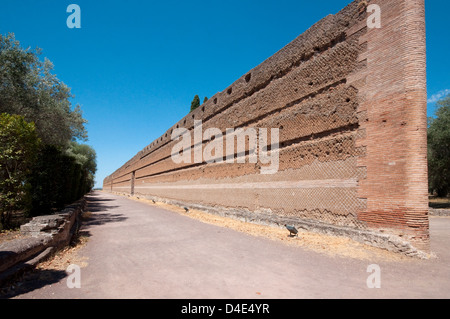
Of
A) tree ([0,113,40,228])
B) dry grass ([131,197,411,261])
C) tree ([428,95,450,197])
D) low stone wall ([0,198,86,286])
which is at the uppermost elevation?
tree ([428,95,450,197])

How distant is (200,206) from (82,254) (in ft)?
31.2

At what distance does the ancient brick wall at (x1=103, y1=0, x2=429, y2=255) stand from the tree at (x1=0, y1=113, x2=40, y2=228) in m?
7.47

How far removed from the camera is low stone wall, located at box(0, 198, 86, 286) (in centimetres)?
347

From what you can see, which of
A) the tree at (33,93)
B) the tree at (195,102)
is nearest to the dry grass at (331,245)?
the tree at (33,93)

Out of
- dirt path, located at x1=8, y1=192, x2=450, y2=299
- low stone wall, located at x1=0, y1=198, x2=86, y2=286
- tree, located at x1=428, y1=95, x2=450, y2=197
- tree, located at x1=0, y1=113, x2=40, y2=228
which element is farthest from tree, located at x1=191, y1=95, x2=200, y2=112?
low stone wall, located at x1=0, y1=198, x2=86, y2=286

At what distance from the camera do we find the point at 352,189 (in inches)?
257

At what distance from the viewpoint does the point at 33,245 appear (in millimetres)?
4266

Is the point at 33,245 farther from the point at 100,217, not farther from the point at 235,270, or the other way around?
the point at 100,217

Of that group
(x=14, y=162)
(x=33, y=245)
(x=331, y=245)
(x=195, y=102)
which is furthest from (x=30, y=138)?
(x=195, y=102)

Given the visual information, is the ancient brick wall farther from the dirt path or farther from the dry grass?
the dirt path

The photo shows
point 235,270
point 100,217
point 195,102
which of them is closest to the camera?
point 235,270

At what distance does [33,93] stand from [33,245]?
10.1m
